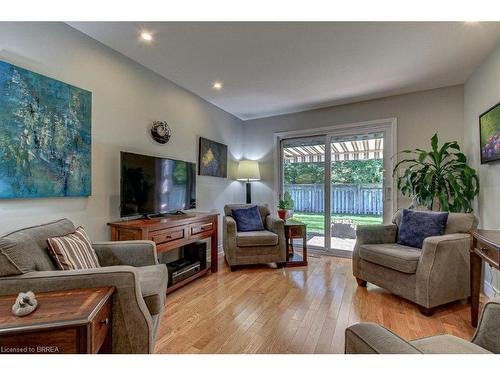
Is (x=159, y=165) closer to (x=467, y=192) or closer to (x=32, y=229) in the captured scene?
(x=32, y=229)

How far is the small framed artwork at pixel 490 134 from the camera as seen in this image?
202cm

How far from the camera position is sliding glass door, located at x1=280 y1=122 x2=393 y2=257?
3420 millimetres

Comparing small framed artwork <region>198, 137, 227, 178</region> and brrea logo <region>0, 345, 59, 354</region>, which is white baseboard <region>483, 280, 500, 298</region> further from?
small framed artwork <region>198, 137, 227, 178</region>

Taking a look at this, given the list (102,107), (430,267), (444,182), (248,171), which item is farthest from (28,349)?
(444,182)

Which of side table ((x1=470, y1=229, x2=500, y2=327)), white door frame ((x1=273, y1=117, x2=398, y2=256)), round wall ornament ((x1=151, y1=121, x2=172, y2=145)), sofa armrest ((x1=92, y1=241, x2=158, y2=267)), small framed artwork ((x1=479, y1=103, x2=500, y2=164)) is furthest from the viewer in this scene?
white door frame ((x1=273, y1=117, x2=398, y2=256))

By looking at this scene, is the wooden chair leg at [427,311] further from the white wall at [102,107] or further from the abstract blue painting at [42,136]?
the abstract blue painting at [42,136]

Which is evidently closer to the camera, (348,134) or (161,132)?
(161,132)

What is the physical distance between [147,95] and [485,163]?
3.52m

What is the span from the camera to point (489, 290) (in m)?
2.27

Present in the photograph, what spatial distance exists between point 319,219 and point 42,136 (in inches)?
140

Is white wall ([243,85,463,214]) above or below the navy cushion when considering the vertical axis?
above

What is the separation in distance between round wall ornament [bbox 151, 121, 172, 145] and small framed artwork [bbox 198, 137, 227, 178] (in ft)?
2.05

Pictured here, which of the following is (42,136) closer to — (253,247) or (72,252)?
(72,252)

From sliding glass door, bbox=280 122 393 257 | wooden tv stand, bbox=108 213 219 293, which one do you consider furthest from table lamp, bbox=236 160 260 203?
wooden tv stand, bbox=108 213 219 293
